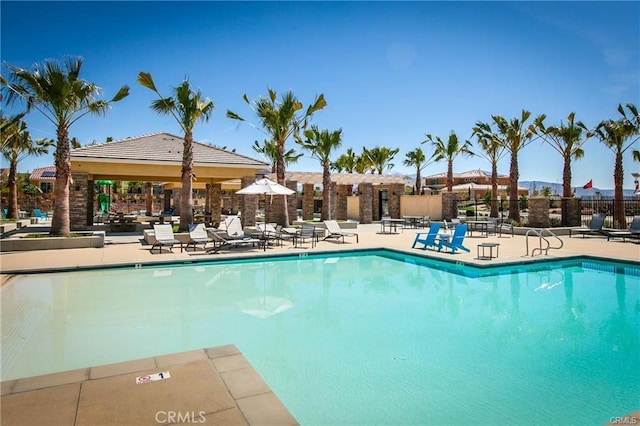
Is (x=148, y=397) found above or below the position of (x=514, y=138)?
below

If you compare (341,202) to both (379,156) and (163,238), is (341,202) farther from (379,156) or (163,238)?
(163,238)

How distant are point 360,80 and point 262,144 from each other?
28.4 metres

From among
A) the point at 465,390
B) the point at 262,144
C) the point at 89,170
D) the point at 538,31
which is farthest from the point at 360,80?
the point at 262,144

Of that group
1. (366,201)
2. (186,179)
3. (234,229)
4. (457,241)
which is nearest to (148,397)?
(457,241)

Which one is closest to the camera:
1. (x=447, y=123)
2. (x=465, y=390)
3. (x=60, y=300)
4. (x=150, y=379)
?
(x=150, y=379)

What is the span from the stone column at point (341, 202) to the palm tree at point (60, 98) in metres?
17.9

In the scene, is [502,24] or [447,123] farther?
[447,123]

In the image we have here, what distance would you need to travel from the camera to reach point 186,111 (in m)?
15.0

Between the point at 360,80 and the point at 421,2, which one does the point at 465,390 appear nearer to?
the point at 421,2

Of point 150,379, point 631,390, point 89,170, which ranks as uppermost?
point 89,170

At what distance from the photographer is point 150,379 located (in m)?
3.60

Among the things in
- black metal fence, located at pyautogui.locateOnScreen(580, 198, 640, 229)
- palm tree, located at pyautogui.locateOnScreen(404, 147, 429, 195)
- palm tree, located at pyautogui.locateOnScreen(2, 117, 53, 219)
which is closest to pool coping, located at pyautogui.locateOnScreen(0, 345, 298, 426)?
black metal fence, located at pyautogui.locateOnScreen(580, 198, 640, 229)

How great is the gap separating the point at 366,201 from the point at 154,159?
1490cm

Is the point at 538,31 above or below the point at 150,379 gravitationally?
above
